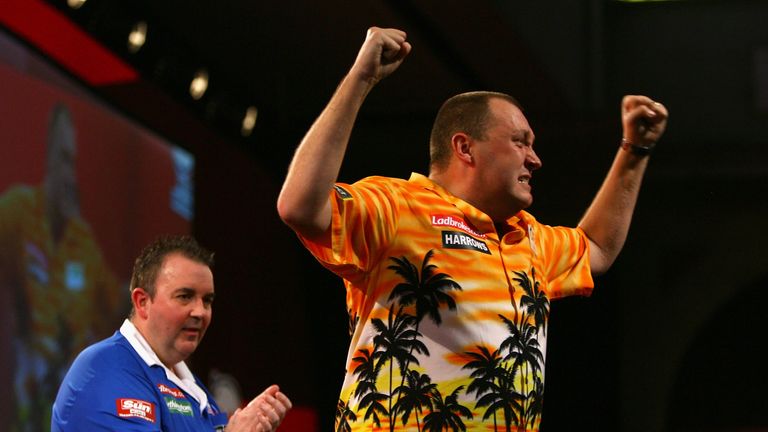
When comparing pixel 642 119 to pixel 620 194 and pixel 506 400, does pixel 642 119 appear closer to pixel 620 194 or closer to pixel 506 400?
pixel 620 194

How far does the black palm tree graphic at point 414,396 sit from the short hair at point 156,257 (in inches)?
29.4

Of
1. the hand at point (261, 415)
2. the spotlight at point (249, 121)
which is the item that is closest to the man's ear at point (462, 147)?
the hand at point (261, 415)

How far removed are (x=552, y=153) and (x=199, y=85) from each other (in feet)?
8.13

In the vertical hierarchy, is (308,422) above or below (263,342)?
below

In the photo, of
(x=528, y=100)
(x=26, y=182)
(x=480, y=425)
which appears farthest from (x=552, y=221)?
(x=480, y=425)

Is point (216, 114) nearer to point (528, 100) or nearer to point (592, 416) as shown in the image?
point (528, 100)

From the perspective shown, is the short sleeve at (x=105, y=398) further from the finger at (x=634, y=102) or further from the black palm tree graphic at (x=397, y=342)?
the finger at (x=634, y=102)

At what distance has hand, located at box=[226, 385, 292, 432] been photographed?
8.16 feet

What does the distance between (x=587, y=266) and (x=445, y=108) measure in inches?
19.9

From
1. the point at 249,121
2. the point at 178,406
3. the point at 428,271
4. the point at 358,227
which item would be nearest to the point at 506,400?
the point at 428,271

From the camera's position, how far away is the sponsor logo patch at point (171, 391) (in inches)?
103

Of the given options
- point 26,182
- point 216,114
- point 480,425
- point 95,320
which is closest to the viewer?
point 480,425

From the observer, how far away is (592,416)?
7871 mm

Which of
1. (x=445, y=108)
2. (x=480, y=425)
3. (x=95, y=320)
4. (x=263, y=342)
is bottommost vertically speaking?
(x=263, y=342)
